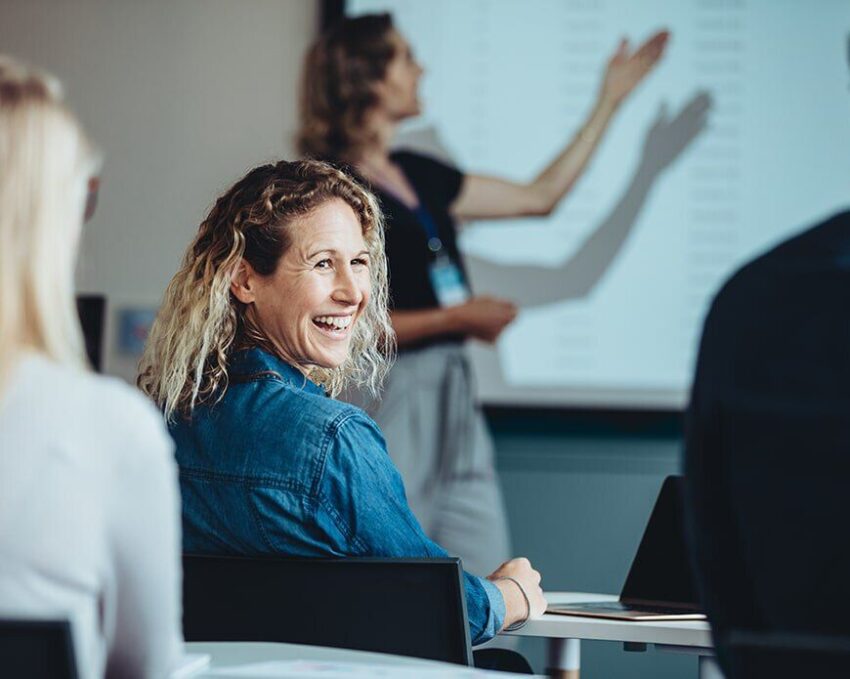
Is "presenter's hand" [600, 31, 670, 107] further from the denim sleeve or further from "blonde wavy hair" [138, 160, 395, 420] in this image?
the denim sleeve

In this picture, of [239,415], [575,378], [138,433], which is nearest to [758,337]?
[138,433]

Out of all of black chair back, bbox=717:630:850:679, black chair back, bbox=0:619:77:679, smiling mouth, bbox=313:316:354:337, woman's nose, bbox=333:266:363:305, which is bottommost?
black chair back, bbox=717:630:850:679

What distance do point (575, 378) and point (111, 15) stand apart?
188cm

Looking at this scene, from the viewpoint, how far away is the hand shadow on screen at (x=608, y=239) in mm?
3814

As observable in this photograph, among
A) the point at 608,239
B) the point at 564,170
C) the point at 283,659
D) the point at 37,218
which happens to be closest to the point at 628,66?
the point at 564,170

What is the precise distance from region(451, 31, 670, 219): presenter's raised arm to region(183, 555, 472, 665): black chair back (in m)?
2.36

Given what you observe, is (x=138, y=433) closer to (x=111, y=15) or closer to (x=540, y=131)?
(x=540, y=131)

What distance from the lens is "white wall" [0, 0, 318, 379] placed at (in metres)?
3.98

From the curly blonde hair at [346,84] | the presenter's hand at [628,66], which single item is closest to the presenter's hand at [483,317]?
the curly blonde hair at [346,84]

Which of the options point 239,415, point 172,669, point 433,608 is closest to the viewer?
point 172,669

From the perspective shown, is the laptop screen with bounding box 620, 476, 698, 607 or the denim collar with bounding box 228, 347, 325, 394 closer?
the denim collar with bounding box 228, 347, 325, 394

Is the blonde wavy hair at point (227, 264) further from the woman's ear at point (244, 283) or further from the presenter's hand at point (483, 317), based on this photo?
the presenter's hand at point (483, 317)

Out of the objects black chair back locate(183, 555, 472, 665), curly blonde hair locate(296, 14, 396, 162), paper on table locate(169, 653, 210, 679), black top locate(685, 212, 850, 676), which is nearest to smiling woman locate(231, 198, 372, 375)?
black chair back locate(183, 555, 472, 665)

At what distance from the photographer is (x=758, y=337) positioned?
117 cm
